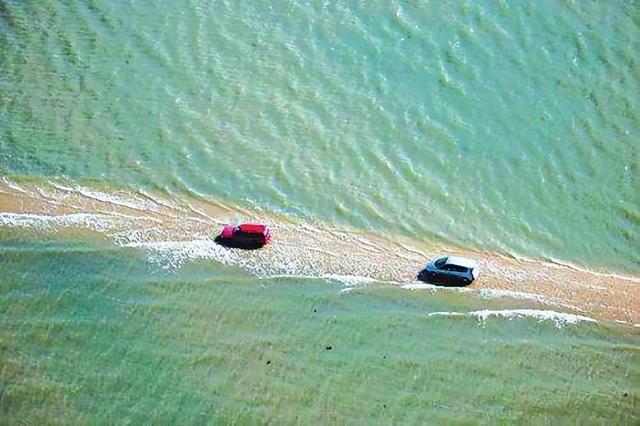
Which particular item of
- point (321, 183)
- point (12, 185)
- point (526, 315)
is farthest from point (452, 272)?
point (12, 185)

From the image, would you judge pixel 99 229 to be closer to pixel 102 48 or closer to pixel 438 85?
pixel 102 48

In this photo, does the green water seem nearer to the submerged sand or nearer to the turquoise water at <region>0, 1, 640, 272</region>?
the submerged sand

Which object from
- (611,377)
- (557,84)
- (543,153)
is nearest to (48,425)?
(611,377)

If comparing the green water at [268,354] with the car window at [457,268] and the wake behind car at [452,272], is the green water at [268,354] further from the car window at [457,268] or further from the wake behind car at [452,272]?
the car window at [457,268]

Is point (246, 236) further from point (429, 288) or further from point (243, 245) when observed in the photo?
point (429, 288)

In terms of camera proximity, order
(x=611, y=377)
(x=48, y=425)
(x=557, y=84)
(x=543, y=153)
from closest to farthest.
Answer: (x=48, y=425) → (x=611, y=377) → (x=543, y=153) → (x=557, y=84)

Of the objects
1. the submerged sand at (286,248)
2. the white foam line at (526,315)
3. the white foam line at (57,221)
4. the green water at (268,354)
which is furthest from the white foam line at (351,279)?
the white foam line at (57,221)
